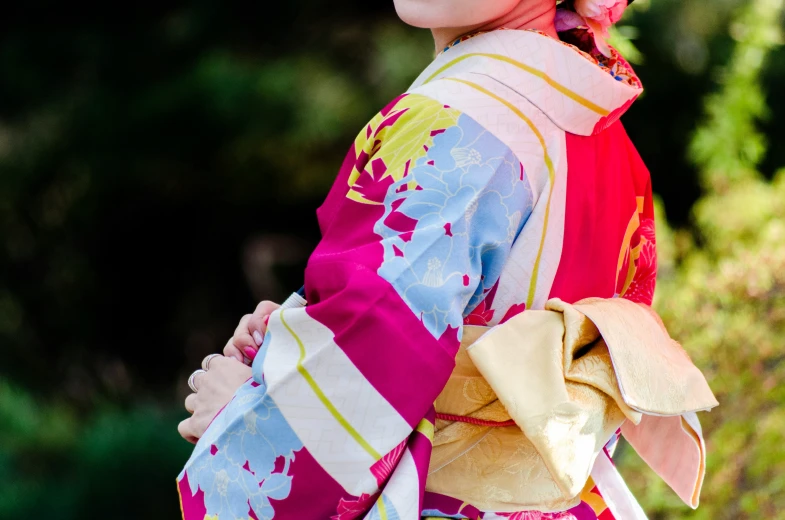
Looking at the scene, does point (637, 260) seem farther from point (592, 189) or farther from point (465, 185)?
point (465, 185)

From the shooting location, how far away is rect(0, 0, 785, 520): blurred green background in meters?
2.00

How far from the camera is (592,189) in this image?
80 cm

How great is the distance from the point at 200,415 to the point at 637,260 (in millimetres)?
438

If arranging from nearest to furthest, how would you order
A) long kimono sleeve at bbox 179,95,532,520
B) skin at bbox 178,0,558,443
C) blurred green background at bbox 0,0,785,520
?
long kimono sleeve at bbox 179,95,532,520, skin at bbox 178,0,558,443, blurred green background at bbox 0,0,785,520

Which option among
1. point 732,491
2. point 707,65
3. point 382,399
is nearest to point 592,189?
point 382,399

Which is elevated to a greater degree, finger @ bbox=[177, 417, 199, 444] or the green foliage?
finger @ bbox=[177, 417, 199, 444]

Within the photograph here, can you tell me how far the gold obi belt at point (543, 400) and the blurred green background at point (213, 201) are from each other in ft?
3.89

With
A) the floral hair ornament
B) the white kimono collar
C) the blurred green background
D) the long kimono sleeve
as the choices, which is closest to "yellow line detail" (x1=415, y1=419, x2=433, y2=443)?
the long kimono sleeve

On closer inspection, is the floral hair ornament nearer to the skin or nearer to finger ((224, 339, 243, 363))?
the skin

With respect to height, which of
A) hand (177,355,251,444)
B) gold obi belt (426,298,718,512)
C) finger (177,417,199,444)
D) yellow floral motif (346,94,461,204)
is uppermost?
yellow floral motif (346,94,461,204)

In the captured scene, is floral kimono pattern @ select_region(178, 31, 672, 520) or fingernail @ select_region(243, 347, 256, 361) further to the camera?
fingernail @ select_region(243, 347, 256, 361)

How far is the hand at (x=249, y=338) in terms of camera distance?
0.80 m

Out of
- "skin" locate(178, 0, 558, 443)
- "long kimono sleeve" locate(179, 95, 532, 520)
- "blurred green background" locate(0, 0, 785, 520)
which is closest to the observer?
"long kimono sleeve" locate(179, 95, 532, 520)

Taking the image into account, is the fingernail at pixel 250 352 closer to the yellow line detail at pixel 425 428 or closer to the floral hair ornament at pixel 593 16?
the yellow line detail at pixel 425 428
